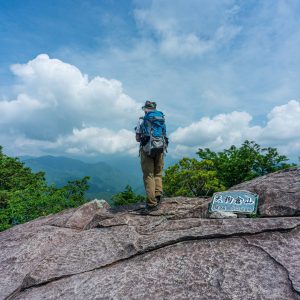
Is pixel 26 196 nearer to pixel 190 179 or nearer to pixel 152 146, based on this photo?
pixel 152 146

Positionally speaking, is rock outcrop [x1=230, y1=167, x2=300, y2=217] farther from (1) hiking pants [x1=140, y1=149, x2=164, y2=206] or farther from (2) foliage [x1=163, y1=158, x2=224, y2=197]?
(2) foliage [x1=163, y1=158, x2=224, y2=197]

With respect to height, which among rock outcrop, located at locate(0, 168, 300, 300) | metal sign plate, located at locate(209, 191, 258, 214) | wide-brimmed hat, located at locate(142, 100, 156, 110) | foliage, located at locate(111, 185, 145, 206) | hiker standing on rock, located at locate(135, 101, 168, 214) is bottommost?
rock outcrop, located at locate(0, 168, 300, 300)

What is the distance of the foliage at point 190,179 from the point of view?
1129 inches

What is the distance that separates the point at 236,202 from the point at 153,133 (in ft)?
11.0

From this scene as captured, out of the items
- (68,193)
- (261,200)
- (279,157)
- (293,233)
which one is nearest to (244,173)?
(279,157)

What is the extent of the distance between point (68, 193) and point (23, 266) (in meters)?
16.1

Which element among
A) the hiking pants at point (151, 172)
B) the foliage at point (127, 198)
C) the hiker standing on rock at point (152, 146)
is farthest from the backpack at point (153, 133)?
the foliage at point (127, 198)

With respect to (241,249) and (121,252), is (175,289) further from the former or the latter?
(121,252)

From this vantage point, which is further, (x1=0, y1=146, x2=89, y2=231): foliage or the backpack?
(x1=0, y1=146, x2=89, y2=231): foliage

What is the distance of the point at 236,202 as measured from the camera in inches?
357

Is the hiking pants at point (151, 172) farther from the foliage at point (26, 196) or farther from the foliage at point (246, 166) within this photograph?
the foliage at point (246, 166)

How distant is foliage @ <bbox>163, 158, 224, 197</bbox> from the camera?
94.1 ft

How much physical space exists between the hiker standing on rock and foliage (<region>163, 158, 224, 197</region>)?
1783 centimetres

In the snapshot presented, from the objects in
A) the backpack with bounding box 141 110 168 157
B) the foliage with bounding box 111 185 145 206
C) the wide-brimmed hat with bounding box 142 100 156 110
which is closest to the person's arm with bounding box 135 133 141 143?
the backpack with bounding box 141 110 168 157
